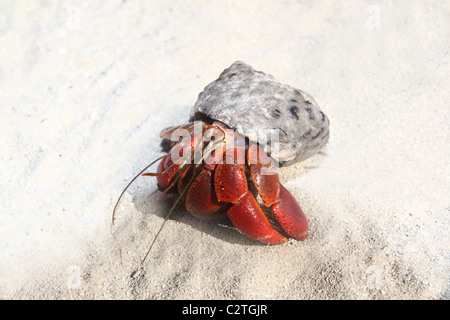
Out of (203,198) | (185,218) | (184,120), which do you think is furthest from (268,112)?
(184,120)

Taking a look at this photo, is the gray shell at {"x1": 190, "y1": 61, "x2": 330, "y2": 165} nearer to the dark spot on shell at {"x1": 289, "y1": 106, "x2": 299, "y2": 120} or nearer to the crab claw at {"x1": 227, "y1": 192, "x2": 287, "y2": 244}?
the dark spot on shell at {"x1": 289, "y1": 106, "x2": 299, "y2": 120}

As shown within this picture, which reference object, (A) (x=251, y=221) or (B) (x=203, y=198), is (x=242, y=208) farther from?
(B) (x=203, y=198)

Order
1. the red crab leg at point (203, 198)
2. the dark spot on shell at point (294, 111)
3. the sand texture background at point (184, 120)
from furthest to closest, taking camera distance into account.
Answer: the dark spot on shell at point (294, 111), the red crab leg at point (203, 198), the sand texture background at point (184, 120)

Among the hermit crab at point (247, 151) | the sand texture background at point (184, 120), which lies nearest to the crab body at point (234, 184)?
the hermit crab at point (247, 151)

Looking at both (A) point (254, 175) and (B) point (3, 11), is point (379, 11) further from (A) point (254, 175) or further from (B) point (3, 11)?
(B) point (3, 11)

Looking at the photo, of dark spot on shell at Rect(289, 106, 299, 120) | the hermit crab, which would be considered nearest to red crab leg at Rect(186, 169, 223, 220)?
the hermit crab

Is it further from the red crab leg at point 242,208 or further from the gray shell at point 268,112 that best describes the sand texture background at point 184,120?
the gray shell at point 268,112
